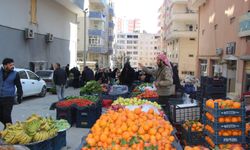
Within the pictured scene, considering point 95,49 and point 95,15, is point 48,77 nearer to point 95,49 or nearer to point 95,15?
point 95,15

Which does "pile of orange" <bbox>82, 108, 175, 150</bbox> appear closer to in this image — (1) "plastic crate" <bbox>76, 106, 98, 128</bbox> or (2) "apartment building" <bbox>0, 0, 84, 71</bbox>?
(1) "plastic crate" <bbox>76, 106, 98, 128</bbox>

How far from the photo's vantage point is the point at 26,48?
23750mm

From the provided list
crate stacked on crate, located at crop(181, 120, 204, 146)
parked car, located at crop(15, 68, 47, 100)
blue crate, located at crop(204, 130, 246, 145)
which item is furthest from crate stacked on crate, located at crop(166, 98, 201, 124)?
parked car, located at crop(15, 68, 47, 100)

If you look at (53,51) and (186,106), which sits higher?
(53,51)

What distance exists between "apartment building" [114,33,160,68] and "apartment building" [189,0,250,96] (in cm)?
10339

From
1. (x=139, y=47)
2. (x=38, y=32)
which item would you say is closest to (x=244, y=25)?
(x=38, y=32)

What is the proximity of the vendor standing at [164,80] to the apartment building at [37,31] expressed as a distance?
43.4ft

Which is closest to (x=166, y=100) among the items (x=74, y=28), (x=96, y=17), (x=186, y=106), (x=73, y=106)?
(x=186, y=106)

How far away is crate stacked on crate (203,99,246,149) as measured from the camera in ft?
17.9

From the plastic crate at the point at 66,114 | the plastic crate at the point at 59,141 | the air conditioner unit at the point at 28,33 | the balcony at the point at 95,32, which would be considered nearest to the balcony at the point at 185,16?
the balcony at the point at 95,32

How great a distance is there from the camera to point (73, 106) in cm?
1035

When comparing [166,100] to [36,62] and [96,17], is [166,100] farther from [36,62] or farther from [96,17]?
[96,17]

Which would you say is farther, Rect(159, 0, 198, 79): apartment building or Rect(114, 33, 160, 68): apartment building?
Rect(114, 33, 160, 68): apartment building

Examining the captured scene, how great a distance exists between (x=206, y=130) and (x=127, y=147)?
6.55ft
